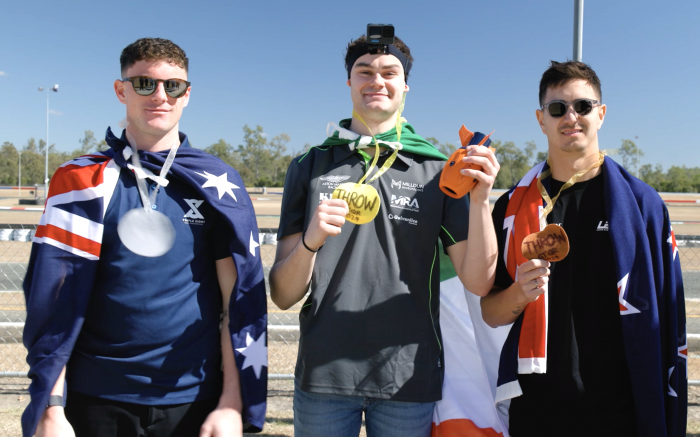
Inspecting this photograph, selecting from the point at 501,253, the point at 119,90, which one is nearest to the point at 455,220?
the point at 501,253

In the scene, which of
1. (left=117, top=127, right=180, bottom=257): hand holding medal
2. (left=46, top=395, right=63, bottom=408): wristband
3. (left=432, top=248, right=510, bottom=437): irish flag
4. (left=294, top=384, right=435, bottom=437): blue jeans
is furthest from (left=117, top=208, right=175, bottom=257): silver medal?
(left=432, top=248, right=510, bottom=437): irish flag

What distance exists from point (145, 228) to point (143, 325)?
1.26ft

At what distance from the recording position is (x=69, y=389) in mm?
1814

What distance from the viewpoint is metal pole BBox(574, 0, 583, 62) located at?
3.43 metres

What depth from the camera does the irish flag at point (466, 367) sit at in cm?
230

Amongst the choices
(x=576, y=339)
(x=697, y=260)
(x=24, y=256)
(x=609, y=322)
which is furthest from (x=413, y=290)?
(x=697, y=260)

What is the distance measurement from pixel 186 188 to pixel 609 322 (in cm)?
195

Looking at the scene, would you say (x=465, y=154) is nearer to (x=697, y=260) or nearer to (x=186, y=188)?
(x=186, y=188)

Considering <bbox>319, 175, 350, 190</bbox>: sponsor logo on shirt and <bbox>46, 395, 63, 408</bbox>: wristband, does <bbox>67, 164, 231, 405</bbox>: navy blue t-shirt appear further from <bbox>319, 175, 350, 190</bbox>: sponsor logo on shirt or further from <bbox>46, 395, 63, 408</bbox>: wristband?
<bbox>319, 175, 350, 190</bbox>: sponsor logo on shirt

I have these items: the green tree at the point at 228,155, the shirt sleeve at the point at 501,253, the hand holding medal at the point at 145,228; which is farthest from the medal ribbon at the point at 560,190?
the green tree at the point at 228,155

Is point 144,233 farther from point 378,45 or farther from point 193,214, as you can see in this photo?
point 378,45

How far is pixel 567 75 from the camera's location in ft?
7.27

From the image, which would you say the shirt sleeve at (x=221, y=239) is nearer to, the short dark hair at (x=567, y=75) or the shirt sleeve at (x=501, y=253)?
the shirt sleeve at (x=501, y=253)

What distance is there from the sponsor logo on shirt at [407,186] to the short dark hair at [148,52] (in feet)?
3.63
